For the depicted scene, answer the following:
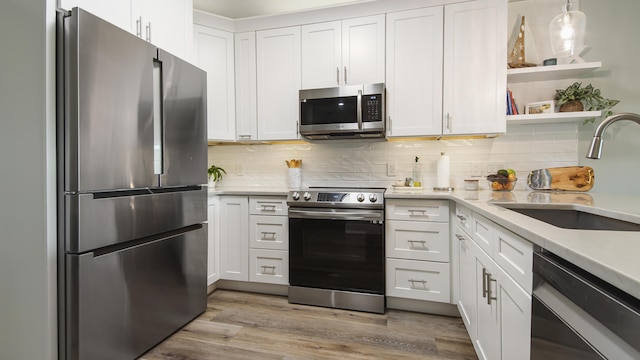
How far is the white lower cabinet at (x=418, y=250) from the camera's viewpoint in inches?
89.6

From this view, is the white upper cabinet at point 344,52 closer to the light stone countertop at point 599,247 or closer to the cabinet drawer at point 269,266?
the cabinet drawer at point 269,266

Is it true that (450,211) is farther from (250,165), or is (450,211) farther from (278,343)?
(250,165)

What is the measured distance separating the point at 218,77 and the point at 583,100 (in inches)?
122

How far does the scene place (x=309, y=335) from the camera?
2.03m

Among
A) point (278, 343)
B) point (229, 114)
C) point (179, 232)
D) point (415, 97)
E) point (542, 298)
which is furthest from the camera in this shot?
point (229, 114)

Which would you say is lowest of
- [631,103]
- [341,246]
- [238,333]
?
[238,333]

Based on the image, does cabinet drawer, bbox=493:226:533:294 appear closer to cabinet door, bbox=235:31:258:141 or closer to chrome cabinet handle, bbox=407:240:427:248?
chrome cabinet handle, bbox=407:240:427:248

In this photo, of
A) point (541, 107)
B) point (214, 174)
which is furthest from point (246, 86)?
point (541, 107)

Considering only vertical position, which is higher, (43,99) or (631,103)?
(631,103)

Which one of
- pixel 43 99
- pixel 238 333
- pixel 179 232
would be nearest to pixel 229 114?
pixel 179 232

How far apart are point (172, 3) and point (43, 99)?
3.87 feet

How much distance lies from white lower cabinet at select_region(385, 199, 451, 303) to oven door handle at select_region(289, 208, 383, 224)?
0.41 feet

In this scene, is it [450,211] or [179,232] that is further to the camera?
[450,211]

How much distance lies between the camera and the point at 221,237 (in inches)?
108
